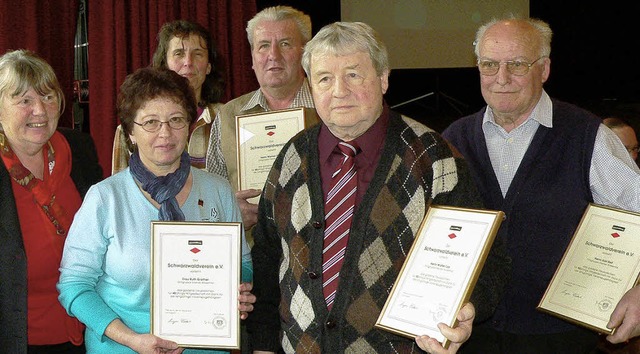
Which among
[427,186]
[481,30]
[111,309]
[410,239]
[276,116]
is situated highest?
[481,30]

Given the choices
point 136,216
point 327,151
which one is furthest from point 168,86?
point 327,151

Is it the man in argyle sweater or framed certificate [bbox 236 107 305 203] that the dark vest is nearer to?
the man in argyle sweater

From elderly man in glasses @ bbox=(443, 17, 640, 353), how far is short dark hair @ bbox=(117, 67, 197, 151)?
115 cm

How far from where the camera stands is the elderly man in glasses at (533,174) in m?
2.93

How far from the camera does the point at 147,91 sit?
2.85 meters

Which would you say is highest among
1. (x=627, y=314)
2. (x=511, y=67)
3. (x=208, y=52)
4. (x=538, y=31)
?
(x=208, y=52)

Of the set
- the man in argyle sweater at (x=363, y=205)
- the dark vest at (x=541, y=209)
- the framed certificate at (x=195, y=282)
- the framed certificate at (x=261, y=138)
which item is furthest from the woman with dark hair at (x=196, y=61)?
the dark vest at (x=541, y=209)

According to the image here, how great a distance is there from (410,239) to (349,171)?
307mm

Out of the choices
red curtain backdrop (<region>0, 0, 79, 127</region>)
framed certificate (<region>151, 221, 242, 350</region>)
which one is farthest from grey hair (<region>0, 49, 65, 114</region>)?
red curtain backdrop (<region>0, 0, 79, 127</region>)

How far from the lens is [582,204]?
115 inches

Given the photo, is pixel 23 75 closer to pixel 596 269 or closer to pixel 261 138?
pixel 261 138

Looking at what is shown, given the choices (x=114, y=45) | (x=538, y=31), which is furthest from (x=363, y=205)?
(x=114, y=45)

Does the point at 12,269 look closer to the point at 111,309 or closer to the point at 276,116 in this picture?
the point at 111,309

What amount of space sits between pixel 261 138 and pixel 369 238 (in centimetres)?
113
